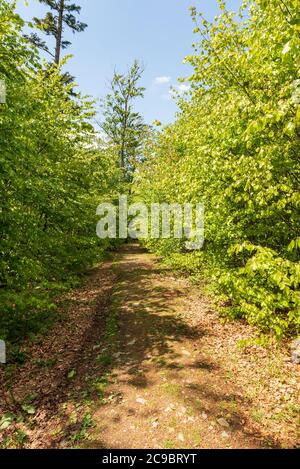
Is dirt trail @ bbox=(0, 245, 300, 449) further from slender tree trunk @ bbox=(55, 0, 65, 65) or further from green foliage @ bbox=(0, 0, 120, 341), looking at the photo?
slender tree trunk @ bbox=(55, 0, 65, 65)

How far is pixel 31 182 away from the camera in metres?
6.52

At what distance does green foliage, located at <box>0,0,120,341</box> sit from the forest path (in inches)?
97.4

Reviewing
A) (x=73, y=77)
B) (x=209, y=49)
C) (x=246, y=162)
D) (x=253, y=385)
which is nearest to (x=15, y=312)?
(x=253, y=385)

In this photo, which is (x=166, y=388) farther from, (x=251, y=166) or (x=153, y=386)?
(x=251, y=166)

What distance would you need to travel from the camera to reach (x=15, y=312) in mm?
8664

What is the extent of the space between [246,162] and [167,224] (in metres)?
10.9

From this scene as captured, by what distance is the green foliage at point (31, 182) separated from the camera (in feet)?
19.7

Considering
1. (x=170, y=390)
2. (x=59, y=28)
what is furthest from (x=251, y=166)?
(x=59, y=28)

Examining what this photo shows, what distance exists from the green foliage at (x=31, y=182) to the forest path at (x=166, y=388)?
8.11 ft

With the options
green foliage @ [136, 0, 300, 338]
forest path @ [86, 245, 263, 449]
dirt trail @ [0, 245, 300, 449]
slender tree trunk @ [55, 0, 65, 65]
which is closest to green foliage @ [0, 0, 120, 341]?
dirt trail @ [0, 245, 300, 449]

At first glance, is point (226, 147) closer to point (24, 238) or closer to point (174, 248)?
point (24, 238)

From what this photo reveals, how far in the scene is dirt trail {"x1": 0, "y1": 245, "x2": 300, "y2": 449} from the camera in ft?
15.5

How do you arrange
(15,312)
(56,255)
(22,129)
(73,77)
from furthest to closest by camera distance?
(73,77) < (56,255) < (15,312) < (22,129)

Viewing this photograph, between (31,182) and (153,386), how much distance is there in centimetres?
512
